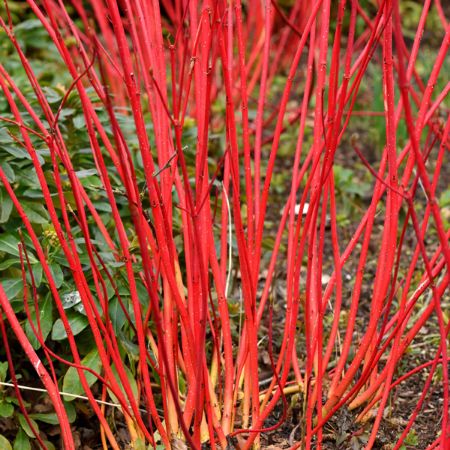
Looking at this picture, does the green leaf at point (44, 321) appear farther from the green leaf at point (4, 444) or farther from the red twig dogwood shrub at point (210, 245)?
the green leaf at point (4, 444)

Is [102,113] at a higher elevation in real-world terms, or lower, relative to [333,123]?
lower

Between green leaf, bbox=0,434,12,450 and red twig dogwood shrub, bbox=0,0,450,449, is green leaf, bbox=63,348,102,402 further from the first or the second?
green leaf, bbox=0,434,12,450

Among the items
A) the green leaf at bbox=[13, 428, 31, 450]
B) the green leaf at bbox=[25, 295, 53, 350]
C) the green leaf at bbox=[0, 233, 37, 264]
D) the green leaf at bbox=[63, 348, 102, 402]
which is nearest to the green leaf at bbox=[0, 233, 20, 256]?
the green leaf at bbox=[0, 233, 37, 264]

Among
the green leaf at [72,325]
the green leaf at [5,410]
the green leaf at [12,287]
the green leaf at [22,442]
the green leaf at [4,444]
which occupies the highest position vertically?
the green leaf at [12,287]

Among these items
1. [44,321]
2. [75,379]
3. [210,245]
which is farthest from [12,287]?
[210,245]

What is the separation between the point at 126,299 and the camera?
1790mm

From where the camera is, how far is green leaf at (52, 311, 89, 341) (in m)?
1.67

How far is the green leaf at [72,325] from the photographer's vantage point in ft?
5.48

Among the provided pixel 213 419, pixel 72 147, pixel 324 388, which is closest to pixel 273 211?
pixel 72 147

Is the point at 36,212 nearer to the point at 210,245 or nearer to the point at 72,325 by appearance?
the point at 72,325

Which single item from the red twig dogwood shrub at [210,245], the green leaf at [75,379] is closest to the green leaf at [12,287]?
the red twig dogwood shrub at [210,245]

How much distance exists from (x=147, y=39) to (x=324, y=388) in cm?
93

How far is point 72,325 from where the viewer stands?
5.53 ft

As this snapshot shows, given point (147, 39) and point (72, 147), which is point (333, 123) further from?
point (72, 147)
